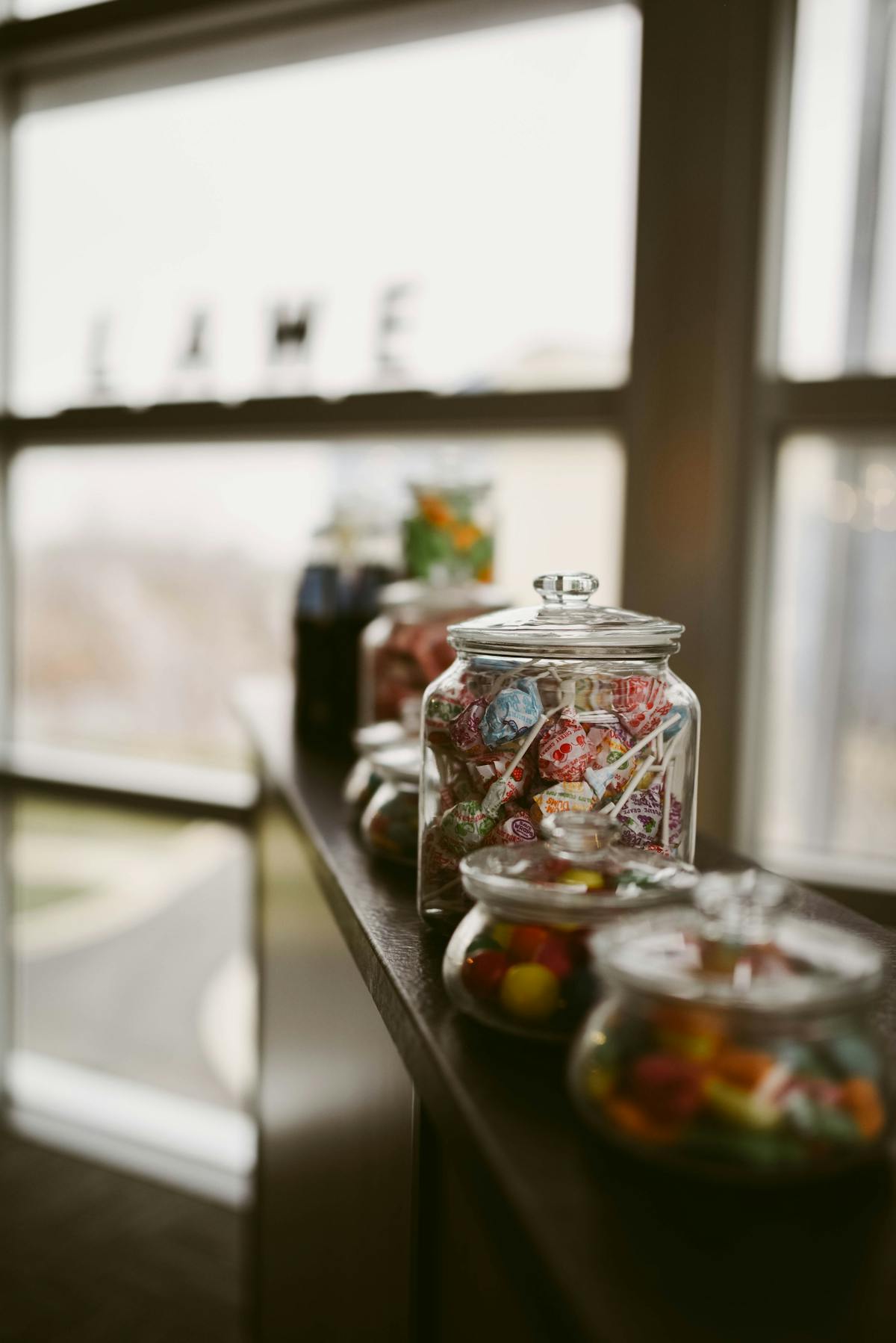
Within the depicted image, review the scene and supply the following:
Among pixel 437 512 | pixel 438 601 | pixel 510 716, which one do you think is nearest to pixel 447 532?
pixel 437 512

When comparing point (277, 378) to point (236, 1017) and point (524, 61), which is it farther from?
point (236, 1017)

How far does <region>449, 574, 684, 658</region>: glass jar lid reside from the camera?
74 cm

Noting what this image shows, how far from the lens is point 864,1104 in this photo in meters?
0.46

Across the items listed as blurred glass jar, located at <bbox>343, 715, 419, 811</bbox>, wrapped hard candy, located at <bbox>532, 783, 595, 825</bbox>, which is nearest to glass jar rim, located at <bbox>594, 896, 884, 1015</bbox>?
wrapped hard candy, located at <bbox>532, 783, 595, 825</bbox>

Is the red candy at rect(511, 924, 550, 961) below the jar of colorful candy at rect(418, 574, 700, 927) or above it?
below

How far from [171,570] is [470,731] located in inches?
77.4

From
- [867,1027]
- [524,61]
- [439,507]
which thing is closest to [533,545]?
[439,507]

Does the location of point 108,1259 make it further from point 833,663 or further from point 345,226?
point 345,226

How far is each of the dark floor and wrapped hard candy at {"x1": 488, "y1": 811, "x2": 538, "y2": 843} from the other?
5.85 feet

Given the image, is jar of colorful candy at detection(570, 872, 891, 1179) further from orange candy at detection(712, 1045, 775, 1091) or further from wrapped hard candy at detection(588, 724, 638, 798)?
wrapped hard candy at detection(588, 724, 638, 798)

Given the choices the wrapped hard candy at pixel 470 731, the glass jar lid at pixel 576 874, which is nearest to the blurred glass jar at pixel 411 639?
the wrapped hard candy at pixel 470 731

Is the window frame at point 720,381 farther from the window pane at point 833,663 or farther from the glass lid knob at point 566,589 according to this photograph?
the glass lid knob at point 566,589

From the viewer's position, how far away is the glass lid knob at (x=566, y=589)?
0.82 meters

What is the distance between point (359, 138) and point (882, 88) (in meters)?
1.02
